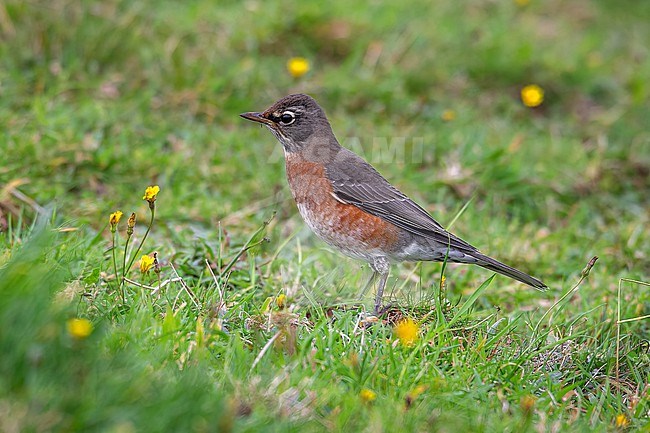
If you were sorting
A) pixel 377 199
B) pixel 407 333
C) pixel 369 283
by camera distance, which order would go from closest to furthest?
pixel 407 333 < pixel 369 283 < pixel 377 199

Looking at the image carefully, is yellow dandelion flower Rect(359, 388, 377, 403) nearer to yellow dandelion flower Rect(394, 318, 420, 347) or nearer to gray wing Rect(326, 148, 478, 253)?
yellow dandelion flower Rect(394, 318, 420, 347)

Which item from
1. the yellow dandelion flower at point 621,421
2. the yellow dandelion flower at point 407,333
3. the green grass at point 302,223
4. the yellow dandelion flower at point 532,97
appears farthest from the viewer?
the yellow dandelion flower at point 532,97

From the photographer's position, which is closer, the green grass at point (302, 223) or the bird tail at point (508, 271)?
the green grass at point (302, 223)

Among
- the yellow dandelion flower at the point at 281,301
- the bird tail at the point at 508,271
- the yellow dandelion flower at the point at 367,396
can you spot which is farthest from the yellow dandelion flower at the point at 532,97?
the yellow dandelion flower at the point at 367,396

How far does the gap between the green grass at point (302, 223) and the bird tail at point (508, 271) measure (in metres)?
0.27

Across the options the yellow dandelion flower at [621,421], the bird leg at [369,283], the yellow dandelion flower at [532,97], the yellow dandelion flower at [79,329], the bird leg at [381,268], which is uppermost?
the yellow dandelion flower at [79,329]

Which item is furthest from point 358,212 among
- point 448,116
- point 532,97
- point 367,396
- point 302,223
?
point 532,97

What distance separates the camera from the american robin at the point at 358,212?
570 centimetres

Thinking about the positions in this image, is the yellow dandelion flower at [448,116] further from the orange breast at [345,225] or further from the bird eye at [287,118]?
the orange breast at [345,225]

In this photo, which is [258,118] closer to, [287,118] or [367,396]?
[287,118]

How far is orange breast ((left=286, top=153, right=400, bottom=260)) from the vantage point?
18.7 ft

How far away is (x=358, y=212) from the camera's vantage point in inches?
228

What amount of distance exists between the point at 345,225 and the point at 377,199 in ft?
1.20

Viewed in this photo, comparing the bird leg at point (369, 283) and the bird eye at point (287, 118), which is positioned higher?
the bird eye at point (287, 118)
